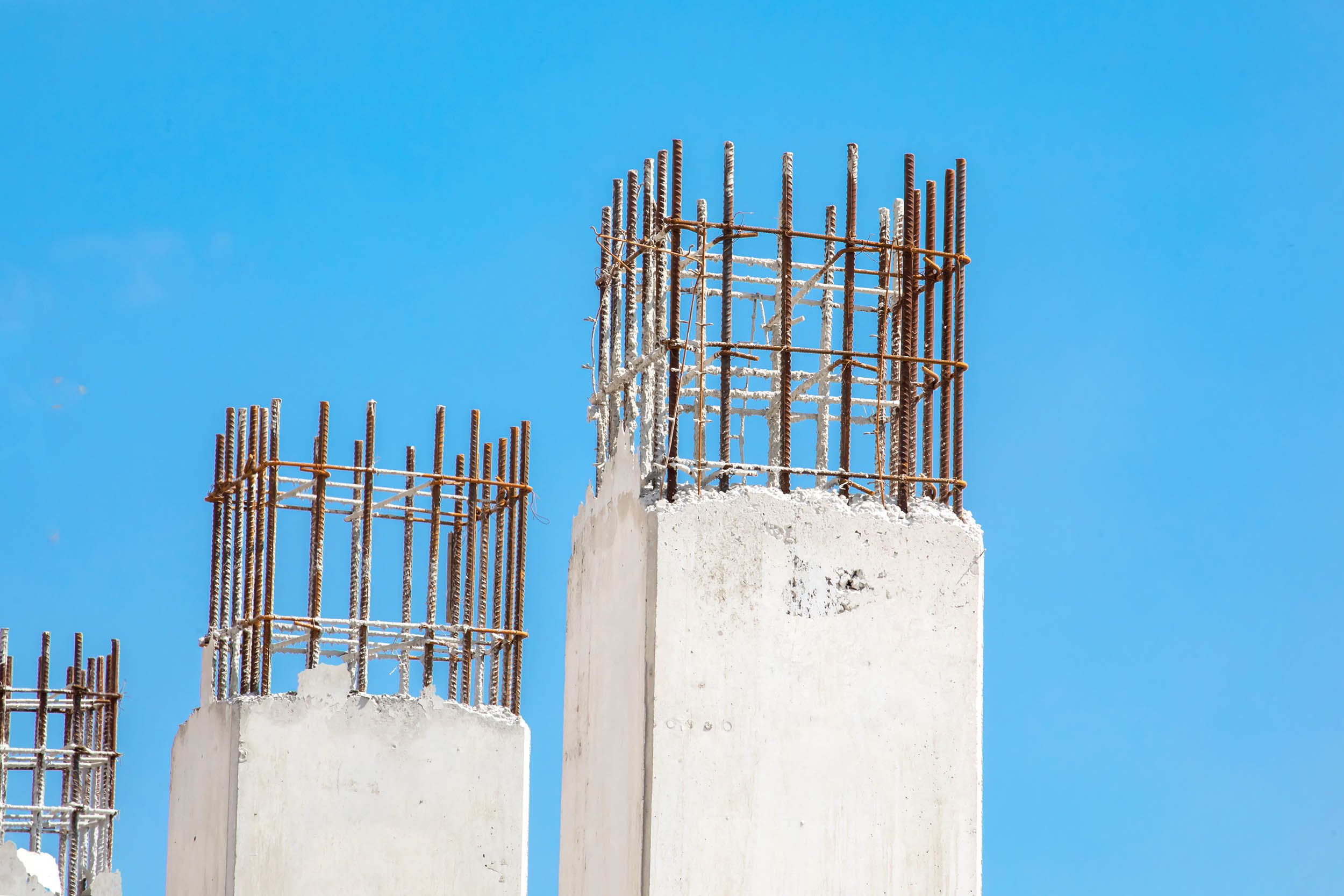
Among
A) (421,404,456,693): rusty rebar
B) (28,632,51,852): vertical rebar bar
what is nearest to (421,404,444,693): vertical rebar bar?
(421,404,456,693): rusty rebar

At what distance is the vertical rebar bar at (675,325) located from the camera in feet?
39.2

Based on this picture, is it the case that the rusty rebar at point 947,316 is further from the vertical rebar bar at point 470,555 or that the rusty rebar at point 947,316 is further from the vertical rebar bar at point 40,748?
the vertical rebar bar at point 40,748

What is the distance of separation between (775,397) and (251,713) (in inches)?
226

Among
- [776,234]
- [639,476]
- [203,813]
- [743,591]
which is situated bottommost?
[203,813]

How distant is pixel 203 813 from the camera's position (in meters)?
16.4

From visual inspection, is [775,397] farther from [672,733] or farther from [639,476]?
[672,733]

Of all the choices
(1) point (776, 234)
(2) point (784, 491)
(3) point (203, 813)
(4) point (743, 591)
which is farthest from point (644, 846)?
(3) point (203, 813)

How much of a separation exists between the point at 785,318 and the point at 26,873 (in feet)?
53.2

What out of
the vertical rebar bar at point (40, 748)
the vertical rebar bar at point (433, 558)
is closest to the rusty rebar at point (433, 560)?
the vertical rebar bar at point (433, 558)

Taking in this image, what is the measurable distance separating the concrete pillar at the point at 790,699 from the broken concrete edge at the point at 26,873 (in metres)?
14.3

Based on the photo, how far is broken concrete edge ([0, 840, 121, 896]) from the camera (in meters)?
24.1

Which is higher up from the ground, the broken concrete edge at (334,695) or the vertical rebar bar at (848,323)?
the vertical rebar bar at (848,323)

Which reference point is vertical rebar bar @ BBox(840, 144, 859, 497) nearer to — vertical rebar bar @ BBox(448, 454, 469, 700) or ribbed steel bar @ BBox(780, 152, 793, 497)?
ribbed steel bar @ BBox(780, 152, 793, 497)

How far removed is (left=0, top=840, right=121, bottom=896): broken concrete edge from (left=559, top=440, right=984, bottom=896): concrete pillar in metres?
14.3
